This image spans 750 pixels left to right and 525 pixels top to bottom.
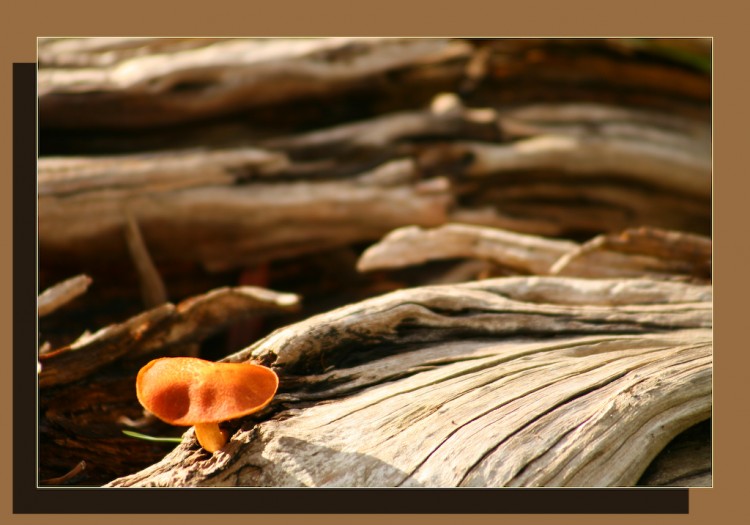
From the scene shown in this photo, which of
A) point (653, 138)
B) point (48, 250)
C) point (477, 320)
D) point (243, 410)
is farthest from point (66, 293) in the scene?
point (653, 138)

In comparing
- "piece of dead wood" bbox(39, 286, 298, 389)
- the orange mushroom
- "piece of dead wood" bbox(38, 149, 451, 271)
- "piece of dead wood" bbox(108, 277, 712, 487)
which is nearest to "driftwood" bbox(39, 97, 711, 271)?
"piece of dead wood" bbox(38, 149, 451, 271)

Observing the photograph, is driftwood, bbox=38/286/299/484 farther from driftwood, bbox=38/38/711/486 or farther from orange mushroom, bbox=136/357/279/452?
orange mushroom, bbox=136/357/279/452

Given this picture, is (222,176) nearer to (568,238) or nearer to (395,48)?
(395,48)

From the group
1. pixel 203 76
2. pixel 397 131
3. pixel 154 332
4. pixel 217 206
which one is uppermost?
pixel 203 76

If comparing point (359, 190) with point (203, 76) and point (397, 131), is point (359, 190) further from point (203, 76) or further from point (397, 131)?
point (203, 76)

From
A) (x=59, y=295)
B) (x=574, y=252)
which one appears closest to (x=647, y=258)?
(x=574, y=252)

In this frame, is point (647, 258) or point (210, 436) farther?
point (647, 258)

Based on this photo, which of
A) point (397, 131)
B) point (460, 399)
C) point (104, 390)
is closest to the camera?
point (460, 399)

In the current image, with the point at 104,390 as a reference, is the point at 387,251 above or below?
above
